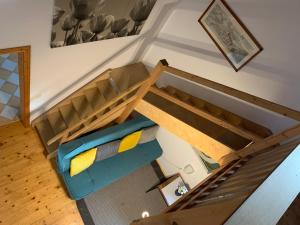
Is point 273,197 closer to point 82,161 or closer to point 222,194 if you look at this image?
point 222,194

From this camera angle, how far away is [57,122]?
15.2 ft

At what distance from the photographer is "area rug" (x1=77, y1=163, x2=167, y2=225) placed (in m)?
4.54

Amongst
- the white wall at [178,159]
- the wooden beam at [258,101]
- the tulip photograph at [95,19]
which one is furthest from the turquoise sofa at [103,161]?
the wooden beam at [258,101]

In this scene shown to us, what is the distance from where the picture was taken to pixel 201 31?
Answer: 416cm

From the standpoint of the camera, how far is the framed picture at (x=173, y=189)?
17.1 ft

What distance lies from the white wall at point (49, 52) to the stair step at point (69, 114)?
0.76 feet

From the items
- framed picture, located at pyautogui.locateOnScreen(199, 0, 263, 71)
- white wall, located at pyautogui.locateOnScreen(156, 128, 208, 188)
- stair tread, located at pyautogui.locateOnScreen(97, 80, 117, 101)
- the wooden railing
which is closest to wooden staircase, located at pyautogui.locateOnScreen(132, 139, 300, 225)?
the wooden railing

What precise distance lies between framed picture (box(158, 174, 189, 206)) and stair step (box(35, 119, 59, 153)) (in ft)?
6.60

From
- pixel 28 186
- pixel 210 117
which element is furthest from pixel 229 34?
pixel 28 186

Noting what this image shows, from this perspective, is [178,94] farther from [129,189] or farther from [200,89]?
[129,189]

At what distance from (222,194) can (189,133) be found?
1522 millimetres

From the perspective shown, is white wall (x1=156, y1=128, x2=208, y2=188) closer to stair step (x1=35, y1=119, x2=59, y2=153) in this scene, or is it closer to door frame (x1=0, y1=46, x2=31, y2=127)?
stair step (x1=35, y1=119, x2=59, y2=153)

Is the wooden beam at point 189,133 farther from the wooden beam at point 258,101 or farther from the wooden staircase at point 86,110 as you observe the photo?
the wooden beam at point 258,101

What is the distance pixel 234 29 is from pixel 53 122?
301 centimetres
